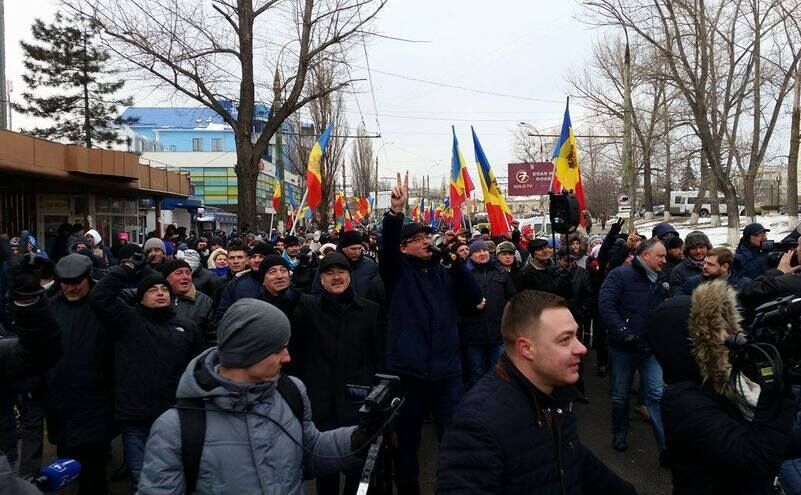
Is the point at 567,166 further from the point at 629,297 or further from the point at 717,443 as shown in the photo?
the point at 717,443

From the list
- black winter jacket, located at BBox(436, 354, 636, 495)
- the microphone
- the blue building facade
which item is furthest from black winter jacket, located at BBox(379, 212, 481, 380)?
the blue building facade

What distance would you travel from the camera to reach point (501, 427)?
2.03 meters

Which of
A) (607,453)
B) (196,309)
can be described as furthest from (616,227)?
(196,309)

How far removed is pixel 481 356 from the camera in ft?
21.0

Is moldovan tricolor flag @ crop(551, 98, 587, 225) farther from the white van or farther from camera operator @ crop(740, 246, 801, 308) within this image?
the white van

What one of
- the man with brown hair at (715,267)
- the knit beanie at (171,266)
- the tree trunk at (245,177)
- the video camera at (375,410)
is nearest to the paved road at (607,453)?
the man with brown hair at (715,267)

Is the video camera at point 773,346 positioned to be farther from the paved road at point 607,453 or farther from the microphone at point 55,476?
the paved road at point 607,453

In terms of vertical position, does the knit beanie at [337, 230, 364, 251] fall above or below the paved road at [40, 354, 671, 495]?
above

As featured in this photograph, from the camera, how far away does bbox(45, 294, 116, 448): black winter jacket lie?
4.17m

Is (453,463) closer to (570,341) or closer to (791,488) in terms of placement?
(570,341)

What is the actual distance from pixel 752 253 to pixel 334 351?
6264 mm

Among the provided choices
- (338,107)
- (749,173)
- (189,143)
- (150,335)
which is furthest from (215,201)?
(150,335)

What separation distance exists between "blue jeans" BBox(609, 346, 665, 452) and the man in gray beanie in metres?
3.69

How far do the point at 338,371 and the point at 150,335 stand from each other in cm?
126
